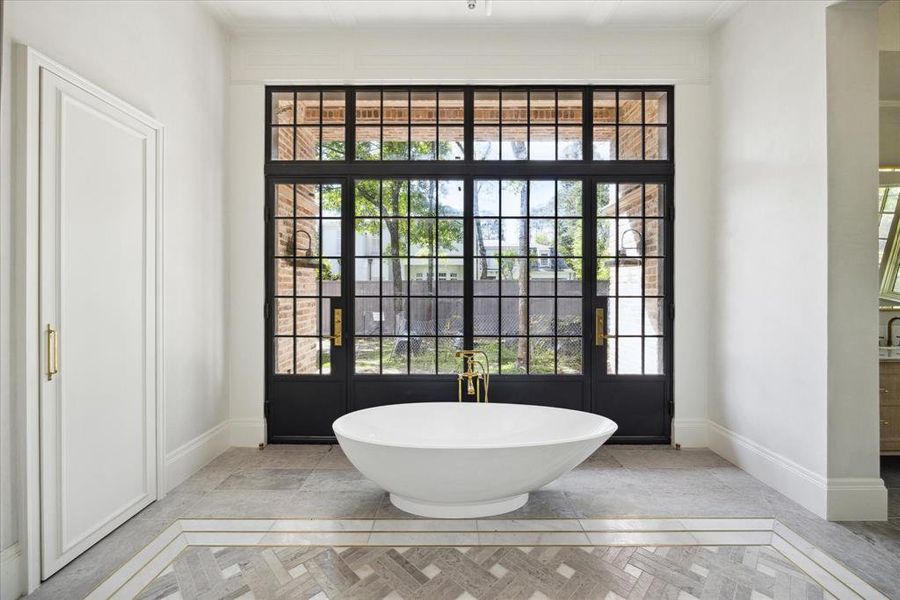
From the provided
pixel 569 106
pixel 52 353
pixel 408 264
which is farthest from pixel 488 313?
pixel 52 353

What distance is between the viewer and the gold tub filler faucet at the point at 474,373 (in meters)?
3.80

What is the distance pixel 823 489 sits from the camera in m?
2.67

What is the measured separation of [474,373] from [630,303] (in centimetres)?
138

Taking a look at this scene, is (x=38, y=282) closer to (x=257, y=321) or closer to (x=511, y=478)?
(x=257, y=321)

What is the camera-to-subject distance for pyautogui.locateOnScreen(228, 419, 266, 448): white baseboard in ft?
12.8

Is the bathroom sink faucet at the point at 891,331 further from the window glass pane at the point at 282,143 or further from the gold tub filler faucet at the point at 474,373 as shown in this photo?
the window glass pane at the point at 282,143

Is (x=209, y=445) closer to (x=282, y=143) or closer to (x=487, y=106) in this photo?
(x=282, y=143)

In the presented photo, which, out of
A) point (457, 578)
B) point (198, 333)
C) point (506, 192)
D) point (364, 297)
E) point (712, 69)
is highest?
point (712, 69)

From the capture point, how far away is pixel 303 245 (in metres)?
3.95

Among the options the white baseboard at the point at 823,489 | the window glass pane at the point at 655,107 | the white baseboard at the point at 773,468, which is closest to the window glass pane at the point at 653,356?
the white baseboard at the point at 773,468

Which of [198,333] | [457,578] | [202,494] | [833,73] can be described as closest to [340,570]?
[457,578]

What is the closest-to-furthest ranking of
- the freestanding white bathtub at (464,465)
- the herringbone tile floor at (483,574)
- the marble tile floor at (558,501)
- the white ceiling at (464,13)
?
1. the herringbone tile floor at (483,574)
2. the marble tile floor at (558,501)
3. the freestanding white bathtub at (464,465)
4. the white ceiling at (464,13)

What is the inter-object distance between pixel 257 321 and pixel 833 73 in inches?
161

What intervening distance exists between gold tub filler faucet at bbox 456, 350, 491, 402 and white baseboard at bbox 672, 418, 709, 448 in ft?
5.09
